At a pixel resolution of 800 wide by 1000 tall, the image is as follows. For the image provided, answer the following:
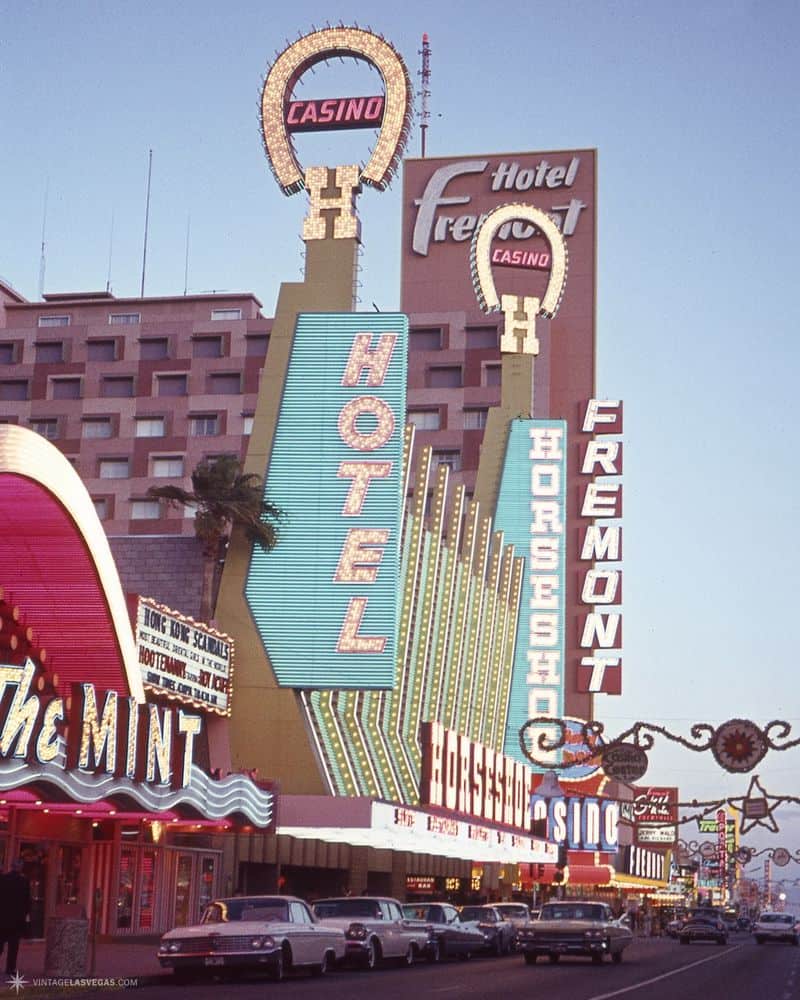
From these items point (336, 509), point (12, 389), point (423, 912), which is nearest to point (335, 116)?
point (336, 509)

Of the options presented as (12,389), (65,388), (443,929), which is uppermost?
(65,388)

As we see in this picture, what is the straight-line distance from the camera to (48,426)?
98250mm

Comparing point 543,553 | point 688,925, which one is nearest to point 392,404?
point 688,925

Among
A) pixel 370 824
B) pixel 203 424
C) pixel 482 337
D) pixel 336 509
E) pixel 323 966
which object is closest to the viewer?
pixel 323 966

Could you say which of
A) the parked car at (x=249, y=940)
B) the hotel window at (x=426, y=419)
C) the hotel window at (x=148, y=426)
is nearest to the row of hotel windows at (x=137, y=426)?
the hotel window at (x=148, y=426)

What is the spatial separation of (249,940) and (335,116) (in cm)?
3250

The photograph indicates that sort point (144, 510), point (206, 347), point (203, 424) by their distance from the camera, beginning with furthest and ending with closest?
point (203, 424) < point (206, 347) < point (144, 510)

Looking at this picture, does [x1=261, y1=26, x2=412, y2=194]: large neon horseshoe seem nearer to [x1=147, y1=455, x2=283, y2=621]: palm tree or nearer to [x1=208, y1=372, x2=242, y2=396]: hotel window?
[x1=147, y1=455, x2=283, y2=621]: palm tree

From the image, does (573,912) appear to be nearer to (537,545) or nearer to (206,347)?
(537,545)

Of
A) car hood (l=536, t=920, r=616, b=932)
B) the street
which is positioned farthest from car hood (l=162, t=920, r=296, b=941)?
car hood (l=536, t=920, r=616, b=932)

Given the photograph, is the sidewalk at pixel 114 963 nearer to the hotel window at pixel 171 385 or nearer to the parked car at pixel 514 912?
the parked car at pixel 514 912

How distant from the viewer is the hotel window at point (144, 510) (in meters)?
95.6

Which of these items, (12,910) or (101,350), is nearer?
(12,910)

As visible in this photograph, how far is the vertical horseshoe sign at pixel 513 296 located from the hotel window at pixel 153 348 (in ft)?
78.9
